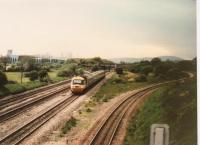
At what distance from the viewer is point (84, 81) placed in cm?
516

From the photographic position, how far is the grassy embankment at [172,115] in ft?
16.3

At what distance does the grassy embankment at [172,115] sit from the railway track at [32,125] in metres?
0.89

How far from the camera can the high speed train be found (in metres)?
5.16

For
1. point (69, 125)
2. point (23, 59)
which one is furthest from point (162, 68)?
point (23, 59)

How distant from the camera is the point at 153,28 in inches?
205

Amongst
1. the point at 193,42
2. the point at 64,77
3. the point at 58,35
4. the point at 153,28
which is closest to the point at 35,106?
the point at 64,77

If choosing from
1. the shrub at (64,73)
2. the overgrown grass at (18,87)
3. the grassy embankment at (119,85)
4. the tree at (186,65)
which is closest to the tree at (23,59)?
the overgrown grass at (18,87)

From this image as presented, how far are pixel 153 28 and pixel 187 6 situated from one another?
1.88ft

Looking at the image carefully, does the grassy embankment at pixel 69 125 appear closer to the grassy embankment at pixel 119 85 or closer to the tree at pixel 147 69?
the grassy embankment at pixel 119 85

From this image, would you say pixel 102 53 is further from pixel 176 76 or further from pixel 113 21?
pixel 176 76

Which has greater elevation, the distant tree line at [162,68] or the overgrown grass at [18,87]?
the distant tree line at [162,68]

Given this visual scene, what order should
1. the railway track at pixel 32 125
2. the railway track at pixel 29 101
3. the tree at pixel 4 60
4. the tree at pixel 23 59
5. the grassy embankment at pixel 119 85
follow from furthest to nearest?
the grassy embankment at pixel 119 85
the tree at pixel 23 59
the tree at pixel 4 60
the railway track at pixel 29 101
the railway track at pixel 32 125

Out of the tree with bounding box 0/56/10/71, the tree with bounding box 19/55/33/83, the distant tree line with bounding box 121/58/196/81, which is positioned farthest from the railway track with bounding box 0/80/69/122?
the distant tree line with bounding box 121/58/196/81

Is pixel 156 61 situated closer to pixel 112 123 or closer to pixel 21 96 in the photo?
pixel 112 123
